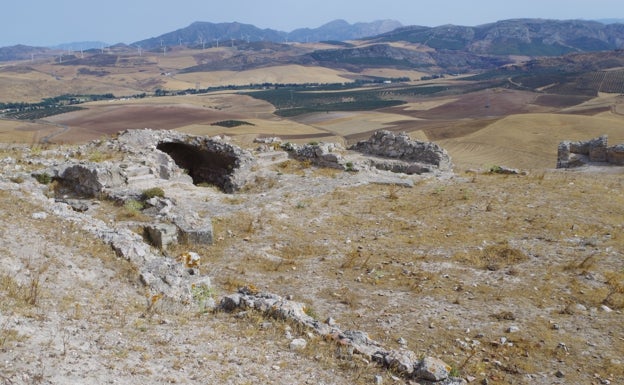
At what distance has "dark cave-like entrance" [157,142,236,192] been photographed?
23.5m

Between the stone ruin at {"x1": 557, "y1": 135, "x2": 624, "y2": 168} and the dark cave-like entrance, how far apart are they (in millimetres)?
20240

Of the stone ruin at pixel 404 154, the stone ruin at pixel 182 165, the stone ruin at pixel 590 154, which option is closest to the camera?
the stone ruin at pixel 182 165

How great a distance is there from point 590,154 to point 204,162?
22.8 m

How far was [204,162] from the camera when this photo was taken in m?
25.8

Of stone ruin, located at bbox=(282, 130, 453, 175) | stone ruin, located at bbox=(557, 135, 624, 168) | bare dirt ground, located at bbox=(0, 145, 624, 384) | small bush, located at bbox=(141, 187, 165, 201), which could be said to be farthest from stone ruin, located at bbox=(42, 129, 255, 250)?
stone ruin, located at bbox=(557, 135, 624, 168)

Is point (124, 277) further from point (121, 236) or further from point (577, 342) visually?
point (577, 342)

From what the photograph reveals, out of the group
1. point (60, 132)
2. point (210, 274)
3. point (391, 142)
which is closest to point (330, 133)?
point (60, 132)

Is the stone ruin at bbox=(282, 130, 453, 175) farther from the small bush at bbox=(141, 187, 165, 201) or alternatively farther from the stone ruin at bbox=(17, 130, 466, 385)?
the small bush at bbox=(141, 187, 165, 201)

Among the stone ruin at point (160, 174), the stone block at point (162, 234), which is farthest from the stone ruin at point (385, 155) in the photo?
the stone block at point (162, 234)

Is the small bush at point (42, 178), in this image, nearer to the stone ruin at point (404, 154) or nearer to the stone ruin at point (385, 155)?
the stone ruin at point (385, 155)

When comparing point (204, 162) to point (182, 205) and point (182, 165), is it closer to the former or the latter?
point (182, 165)

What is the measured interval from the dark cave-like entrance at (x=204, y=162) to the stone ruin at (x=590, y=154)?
20240mm

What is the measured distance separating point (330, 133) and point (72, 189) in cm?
5959

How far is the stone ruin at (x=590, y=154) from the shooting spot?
28.0 meters
